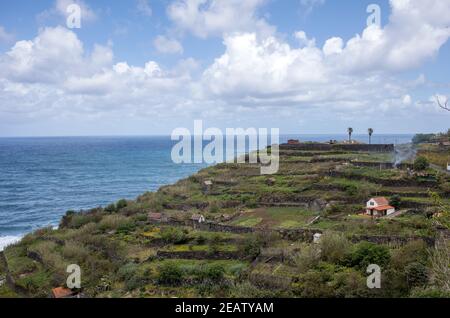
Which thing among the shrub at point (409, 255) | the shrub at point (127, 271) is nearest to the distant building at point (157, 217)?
the shrub at point (127, 271)

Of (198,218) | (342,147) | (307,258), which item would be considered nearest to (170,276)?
(307,258)

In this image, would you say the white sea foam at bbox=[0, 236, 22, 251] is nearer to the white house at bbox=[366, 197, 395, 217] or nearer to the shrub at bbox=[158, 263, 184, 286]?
the shrub at bbox=[158, 263, 184, 286]

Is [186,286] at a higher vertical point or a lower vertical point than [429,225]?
lower

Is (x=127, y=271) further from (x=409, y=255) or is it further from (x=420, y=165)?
(x=420, y=165)

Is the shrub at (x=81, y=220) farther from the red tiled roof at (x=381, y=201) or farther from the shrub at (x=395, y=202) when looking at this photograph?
the shrub at (x=395, y=202)
